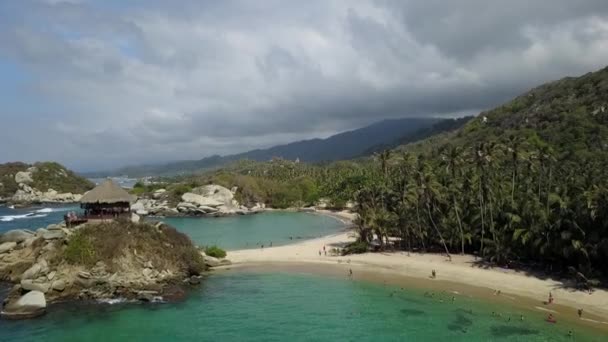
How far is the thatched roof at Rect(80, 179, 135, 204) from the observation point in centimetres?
5177

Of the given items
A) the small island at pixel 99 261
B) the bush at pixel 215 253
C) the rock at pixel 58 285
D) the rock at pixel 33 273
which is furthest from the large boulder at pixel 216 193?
the rock at pixel 58 285

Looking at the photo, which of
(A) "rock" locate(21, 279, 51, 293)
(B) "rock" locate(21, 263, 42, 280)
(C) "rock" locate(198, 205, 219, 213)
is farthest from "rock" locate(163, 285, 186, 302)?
(C) "rock" locate(198, 205, 219, 213)

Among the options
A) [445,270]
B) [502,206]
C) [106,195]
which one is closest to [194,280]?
[106,195]

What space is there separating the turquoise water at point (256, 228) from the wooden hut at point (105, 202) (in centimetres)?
2174

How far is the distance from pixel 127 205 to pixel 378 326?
1276 inches

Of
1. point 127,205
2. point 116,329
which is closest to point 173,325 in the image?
point 116,329

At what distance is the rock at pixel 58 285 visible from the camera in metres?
43.1

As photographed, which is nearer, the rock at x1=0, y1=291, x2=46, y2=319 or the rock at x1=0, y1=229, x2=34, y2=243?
the rock at x1=0, y1=291, x2=46, y2=319

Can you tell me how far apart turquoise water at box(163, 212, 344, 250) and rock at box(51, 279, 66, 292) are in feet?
99.1

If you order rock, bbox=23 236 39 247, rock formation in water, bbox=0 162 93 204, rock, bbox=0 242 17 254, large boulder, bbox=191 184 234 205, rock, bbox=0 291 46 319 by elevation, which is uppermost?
rock formation in water, bbox=0 162 93 204

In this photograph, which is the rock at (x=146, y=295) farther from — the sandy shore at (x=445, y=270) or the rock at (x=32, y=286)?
the sandy shore at (x=445, y=270)

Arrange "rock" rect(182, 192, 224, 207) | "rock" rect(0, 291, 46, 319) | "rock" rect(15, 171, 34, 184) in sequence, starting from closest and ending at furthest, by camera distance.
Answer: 1. "rock" rect(0, 291, 46, 319)
2. "rock" rect(182, 192, 224, 207)
3. "rock" rect(15, 171, 34, 184)

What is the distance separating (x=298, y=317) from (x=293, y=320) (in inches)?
32.3

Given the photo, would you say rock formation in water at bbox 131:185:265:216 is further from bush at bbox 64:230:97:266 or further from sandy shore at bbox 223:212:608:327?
bush at bbox 64:230:97:266
